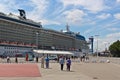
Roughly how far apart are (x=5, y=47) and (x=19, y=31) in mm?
23658

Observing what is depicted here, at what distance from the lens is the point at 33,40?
129 m

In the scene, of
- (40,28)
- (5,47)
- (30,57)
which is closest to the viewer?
(30,57)

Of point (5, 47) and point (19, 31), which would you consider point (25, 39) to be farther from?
point (5, 47)

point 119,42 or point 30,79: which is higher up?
point 119,42

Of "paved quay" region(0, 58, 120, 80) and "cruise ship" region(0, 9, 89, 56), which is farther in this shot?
"cruise ship" region(0, 9, 89, 56)

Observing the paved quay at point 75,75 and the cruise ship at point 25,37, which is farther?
the cruise ship at point 25,37

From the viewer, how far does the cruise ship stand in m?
104

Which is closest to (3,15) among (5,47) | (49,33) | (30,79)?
(5,47)

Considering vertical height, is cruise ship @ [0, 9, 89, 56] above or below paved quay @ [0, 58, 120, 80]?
above

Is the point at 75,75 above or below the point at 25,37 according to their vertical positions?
below

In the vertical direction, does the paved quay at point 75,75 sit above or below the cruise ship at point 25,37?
below

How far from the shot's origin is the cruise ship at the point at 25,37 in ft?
342

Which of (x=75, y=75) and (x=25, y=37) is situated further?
(x=25, y=37)

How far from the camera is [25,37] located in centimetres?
12431
